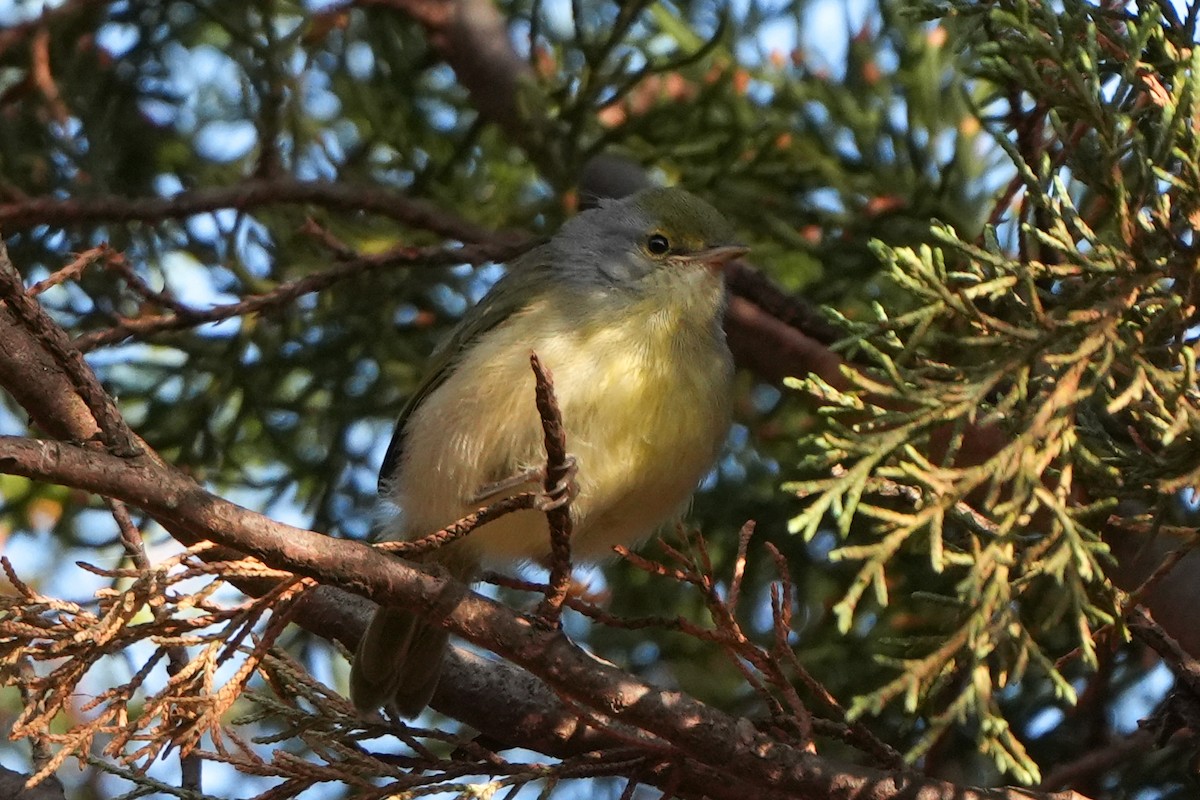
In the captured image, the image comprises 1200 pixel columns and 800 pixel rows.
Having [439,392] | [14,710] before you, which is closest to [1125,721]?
[439,392]

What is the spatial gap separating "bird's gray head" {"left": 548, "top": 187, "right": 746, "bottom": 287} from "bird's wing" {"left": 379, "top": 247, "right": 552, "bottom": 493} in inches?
4.1

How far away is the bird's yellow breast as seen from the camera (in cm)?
371

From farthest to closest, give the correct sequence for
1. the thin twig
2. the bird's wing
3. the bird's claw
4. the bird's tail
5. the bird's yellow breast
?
the bird's wing
the bird's tail
the bird's yellow breast
the bird's claw
the thin twig

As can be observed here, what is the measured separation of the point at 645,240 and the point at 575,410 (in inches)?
40.2

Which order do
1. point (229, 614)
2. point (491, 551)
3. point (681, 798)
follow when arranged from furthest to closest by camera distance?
point (491, 551)
point (681, 798)
point (229, 614)

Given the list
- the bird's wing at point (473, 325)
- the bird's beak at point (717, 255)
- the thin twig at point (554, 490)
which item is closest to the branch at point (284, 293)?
the bird's wing at point (473, 325)

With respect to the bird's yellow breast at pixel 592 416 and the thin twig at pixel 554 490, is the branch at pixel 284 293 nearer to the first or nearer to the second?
the bird's yellow breast at pixel 592 416

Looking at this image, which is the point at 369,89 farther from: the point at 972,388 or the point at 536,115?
the point at 972,388

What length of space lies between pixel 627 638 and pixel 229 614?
2271 mm

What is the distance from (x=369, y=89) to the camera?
208 inches

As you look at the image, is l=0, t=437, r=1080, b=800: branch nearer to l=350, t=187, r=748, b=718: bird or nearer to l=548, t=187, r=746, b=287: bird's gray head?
l=350, t=187, r=748, b=718: bird

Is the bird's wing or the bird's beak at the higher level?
the bird's beak

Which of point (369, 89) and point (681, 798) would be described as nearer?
point (681, 798)

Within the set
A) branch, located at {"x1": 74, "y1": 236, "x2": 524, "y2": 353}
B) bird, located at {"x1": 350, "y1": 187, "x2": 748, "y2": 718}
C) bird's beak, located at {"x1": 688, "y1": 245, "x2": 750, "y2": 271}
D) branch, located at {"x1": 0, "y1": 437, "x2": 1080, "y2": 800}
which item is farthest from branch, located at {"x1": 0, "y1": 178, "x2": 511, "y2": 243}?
branch, located at {"x1": 0, "y1": 437, "x2": 1080, "y2": 800}
